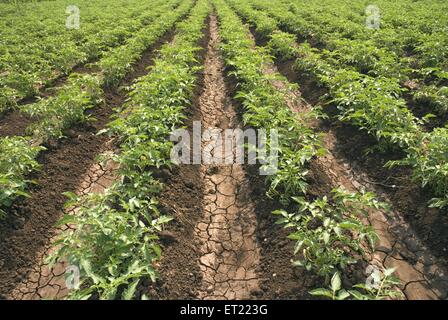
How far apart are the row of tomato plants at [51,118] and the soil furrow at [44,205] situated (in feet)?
0.56

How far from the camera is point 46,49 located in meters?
9.53

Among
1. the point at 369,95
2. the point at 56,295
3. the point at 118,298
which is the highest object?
the point at 369,95

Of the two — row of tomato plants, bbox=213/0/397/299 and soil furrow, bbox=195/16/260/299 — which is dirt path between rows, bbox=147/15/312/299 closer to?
soil furrow, bbox=195/16/260/299

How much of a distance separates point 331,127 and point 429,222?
2.61m

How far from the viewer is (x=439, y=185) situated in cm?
380

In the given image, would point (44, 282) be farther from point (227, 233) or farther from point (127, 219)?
point (227, 233)

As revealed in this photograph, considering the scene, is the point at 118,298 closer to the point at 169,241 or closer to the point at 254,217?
the point at 169,241

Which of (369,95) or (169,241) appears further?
(369,95)

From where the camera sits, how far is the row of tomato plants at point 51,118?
4.11 m

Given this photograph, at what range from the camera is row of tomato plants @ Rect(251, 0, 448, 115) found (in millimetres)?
6203

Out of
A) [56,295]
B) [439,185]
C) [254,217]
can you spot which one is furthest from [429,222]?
[56,295]

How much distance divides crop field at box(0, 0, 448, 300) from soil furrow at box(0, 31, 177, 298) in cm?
2

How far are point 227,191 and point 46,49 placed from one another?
7.87 meters
